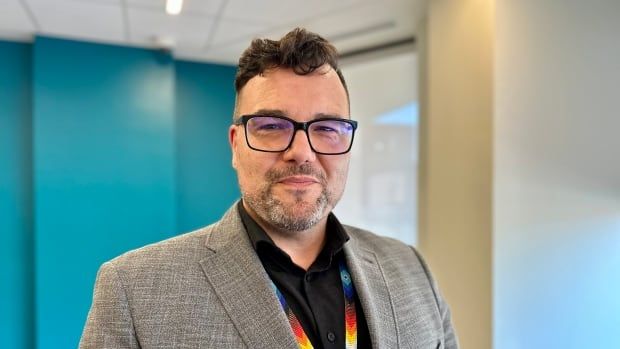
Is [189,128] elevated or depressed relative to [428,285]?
elevated

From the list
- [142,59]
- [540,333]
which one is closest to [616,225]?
[540,333]

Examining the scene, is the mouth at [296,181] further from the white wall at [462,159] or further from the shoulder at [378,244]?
the white wall at [462,159]

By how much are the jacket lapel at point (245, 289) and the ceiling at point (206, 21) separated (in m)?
1.99

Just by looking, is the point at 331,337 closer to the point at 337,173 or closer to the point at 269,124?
the point at 337,173

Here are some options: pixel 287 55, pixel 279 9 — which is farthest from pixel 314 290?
pixel 279 9

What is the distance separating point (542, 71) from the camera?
1998 mm

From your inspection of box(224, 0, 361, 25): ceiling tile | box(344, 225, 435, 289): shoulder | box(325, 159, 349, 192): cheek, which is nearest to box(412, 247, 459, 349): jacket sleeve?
box(344, 225, 435, 289): shoulder

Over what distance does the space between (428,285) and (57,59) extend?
3174 mm

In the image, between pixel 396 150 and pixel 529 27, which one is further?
pixel 396 150

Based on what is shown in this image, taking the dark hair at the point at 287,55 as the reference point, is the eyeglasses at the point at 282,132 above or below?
below

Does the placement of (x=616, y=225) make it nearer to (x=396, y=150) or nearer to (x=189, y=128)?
(x=396, y=150)

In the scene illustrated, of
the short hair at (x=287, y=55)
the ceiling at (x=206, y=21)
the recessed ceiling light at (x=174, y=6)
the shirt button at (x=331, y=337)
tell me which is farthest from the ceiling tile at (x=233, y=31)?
the shirt button at (x=331, y=337)

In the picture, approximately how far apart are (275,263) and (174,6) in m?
2.12

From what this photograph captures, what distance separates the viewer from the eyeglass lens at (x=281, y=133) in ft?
2.91
